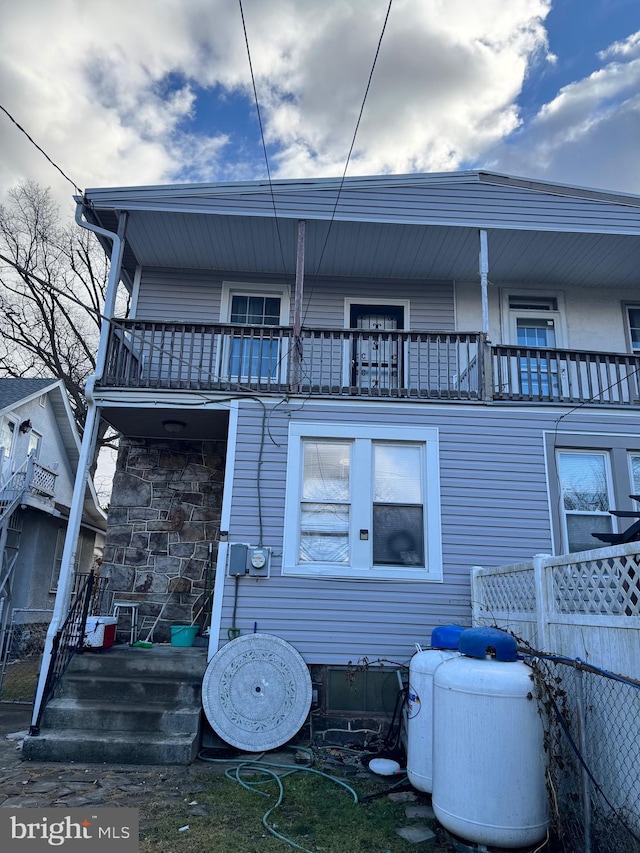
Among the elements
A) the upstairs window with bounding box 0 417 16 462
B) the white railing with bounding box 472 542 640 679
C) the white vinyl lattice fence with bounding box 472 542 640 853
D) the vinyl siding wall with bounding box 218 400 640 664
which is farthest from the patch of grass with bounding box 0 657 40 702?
the white vinyl lattice fence with bounding box 472 542 640 853

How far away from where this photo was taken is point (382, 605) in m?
6.51

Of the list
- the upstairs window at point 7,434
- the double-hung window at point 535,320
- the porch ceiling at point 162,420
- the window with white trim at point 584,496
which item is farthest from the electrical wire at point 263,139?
the upstairs window at point 7,434

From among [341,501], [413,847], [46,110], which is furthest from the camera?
[46,110]

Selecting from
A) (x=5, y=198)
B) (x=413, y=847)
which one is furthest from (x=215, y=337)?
(x=5, y=198)

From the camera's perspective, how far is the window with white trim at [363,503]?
262 inches

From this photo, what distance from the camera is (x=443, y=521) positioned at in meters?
6.77

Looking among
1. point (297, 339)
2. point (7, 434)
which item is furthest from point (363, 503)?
point (7, 434)

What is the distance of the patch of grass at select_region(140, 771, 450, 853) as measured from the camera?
3.74m

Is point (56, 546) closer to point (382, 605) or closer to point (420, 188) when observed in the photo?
point (382, 605)

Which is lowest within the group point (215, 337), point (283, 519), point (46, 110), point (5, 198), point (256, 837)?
point (256, 837)

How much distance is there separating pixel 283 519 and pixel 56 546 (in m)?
11.4

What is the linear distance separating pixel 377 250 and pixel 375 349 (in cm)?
141

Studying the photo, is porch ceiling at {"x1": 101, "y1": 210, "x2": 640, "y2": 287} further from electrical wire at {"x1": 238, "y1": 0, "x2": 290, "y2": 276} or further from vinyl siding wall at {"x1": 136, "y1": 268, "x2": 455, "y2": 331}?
vinyl siding wall at {"x1": 136, "y1": 268, "x2": 455, "y2": 331}

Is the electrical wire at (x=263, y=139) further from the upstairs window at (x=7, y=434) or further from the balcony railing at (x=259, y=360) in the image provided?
the upstairs window at (x=7, y=434)
